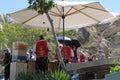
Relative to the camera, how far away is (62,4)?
13.9m

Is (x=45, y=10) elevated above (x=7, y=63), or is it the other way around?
(x=45, y=10)

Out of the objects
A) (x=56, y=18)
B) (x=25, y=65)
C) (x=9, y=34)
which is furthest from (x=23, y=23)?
(x=9, y=34)

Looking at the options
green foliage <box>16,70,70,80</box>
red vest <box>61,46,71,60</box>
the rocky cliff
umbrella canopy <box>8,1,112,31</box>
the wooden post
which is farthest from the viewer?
the rocky cliff

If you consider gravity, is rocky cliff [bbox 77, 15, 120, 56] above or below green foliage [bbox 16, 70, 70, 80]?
above

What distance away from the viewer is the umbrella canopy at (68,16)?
1552 cm

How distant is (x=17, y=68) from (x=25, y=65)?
309 millimetres

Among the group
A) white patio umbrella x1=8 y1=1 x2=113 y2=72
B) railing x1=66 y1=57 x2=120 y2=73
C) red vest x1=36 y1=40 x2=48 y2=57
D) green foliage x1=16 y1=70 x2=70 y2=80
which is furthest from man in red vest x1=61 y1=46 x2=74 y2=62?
green foliage x1=16 y1=70 x2=70 y2=80

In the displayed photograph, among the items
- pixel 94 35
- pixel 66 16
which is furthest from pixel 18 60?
pixel 94 35

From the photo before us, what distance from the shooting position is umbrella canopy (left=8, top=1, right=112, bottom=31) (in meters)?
15.5

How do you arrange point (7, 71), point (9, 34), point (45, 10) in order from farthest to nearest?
point (9, 34)
point (7, 71)
point (45, 10)

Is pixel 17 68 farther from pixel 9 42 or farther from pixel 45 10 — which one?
pixel 9 42

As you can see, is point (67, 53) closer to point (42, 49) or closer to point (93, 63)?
point (42, 49)

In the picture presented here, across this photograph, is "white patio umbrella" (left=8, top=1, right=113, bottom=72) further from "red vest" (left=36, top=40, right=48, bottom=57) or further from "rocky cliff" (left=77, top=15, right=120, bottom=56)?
"rocky cliff" (left=77, top=15, right=120, bottom=56)

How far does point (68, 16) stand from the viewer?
17141 millimetres
